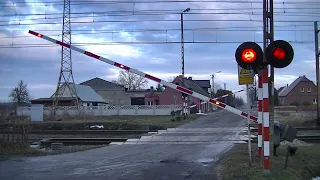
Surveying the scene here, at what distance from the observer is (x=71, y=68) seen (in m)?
45.8

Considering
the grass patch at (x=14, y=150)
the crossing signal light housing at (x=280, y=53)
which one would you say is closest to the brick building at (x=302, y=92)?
the grass patch at (x=14, y=150)

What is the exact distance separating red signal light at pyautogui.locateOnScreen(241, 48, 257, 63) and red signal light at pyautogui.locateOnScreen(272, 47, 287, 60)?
0.56 meters

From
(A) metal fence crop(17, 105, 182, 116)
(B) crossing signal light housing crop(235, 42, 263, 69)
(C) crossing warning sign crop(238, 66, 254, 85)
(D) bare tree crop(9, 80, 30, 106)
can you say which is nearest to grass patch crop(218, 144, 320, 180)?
(C) crossing warning sign crop(238, 66, 254, 85)

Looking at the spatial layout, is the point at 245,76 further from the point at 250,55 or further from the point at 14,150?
the point at 14,150

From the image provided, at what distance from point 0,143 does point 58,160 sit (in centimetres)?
373

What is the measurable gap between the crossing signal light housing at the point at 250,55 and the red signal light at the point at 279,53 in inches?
19.8

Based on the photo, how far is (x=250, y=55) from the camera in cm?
891

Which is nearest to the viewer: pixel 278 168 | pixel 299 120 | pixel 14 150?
pixel 278 168

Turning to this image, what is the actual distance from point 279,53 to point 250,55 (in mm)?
723

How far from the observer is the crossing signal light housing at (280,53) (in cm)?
835

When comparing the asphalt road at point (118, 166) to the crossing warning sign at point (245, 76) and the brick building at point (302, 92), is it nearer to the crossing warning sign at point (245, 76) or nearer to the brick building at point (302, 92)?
the crossing warning sign at point (245, 76)

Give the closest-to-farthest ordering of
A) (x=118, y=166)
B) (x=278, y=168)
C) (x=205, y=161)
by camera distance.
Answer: (x=278, y=168) → (x=118, y=166) → (x=205, y=161)

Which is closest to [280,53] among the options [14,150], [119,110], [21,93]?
[14,150]

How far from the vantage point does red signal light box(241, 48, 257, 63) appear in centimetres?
888
